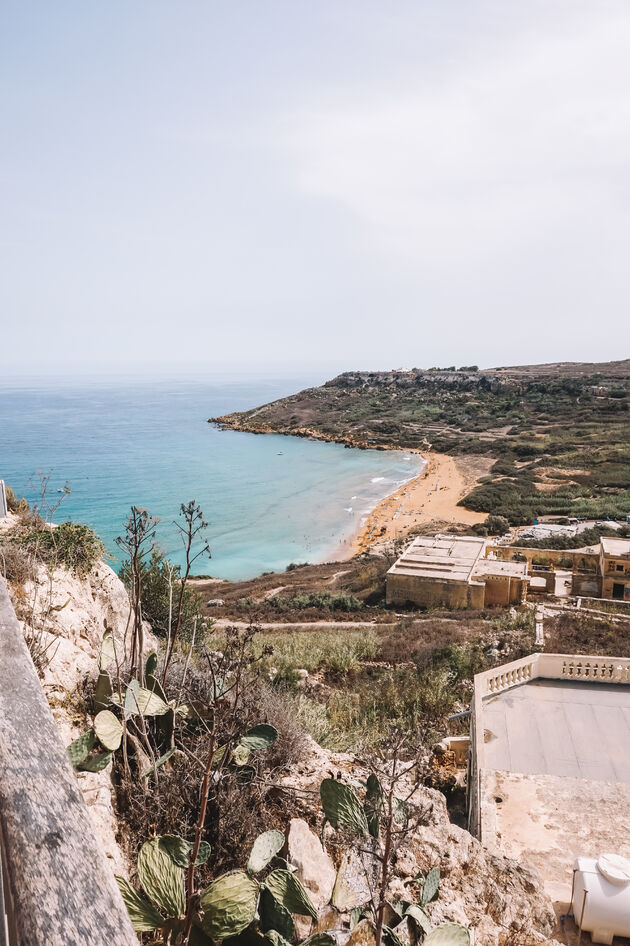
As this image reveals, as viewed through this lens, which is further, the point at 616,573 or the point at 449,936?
the point at 616,573

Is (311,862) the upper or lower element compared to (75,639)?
lower

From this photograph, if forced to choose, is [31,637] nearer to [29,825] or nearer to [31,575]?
[31,575]

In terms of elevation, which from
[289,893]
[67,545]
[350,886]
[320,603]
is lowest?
[320,603]

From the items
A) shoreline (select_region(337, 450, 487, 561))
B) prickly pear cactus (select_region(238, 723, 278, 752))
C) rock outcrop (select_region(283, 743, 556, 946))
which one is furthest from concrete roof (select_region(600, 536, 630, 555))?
prickly pear cactus (select_region(238, 723, 278, 752))

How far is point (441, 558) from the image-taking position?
23.5 meters

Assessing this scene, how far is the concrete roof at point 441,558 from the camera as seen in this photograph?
21.7 meters

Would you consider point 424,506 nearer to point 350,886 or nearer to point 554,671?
point 554,671

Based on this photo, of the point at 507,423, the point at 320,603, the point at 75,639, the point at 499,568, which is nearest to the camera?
the point at 75,639

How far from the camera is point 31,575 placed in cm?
612

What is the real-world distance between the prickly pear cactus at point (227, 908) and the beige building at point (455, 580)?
19139 millimetres

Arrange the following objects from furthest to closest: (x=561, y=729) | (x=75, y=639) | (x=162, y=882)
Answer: (x=561, y=729), (x=75, y=639), (x=162, y=882)

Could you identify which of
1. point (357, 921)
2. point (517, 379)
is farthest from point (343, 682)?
point (517, 379)

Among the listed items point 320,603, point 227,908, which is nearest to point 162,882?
point 227,908

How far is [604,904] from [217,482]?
54.0m
